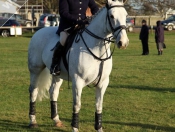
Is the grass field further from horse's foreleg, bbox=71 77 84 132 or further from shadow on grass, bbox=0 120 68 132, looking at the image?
horse's foreleg, bbox=71 77 84 132

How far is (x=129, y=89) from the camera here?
13.6 metres

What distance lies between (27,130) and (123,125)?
1863 millimetres

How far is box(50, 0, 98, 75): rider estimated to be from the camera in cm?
850

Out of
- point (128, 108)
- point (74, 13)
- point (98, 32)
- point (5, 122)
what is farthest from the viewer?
point (128, 108)

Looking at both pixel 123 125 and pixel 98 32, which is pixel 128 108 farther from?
pixel 98 32

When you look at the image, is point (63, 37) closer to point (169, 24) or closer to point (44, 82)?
point (44, 82)

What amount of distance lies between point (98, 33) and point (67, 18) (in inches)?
34.3

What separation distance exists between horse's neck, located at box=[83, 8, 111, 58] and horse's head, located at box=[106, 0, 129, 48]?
0.23 m

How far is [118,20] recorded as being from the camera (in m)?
7.29

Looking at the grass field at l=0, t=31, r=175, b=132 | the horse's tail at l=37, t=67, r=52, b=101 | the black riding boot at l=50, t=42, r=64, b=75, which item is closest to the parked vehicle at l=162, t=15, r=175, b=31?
the grass field at l=0, t=31, r=175, b=132

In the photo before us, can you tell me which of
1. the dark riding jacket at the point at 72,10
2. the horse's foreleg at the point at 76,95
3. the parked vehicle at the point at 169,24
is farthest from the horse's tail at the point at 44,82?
the parked vehicle at the point at 169,24

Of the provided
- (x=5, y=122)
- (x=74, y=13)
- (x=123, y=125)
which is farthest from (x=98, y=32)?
(x=5, y=122)

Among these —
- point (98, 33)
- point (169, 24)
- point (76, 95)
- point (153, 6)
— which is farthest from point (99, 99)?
point (153, 6)

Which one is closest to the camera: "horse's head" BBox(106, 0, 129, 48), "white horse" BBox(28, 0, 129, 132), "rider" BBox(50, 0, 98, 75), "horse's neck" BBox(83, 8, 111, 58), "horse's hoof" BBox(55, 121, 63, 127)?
"horse's head" BBox(106, 0, 129, 48)
